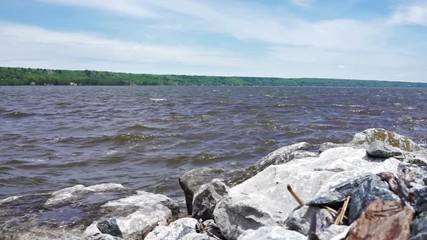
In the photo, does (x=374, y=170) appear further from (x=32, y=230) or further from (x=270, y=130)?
(x=270, y=130)

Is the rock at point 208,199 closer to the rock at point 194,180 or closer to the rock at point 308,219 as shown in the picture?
the rock at point 194,180

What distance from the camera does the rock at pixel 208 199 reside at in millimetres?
6715

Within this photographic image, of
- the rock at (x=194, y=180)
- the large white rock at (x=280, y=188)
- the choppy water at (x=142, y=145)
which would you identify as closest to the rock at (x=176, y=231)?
the large white rock at (x=280, y=188)

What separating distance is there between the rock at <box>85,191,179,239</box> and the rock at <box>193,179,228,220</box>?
0.61 m

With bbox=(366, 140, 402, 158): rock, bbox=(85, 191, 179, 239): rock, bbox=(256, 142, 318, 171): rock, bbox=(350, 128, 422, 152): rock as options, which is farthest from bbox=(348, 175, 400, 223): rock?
bbox=(350, 128, 422, 152): rock

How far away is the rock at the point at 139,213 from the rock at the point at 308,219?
9.22 feet

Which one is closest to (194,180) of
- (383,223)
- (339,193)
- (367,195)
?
(339,193)

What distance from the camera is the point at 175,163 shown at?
13.9 meters

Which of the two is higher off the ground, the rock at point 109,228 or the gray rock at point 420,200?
the gray rock at point 420,200

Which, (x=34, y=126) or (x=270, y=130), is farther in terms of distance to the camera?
(x=34, y=126)

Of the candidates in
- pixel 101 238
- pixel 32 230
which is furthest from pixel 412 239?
pixel 32 230

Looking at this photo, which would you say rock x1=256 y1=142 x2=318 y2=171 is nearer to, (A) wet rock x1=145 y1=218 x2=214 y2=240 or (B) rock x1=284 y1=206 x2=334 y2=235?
(A) wet rock x1=145 y1=218 x2=214 y2=240

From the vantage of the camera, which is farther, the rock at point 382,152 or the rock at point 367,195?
the rock at point 382,152

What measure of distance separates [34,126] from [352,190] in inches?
895
